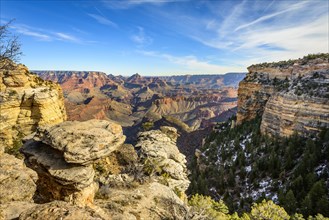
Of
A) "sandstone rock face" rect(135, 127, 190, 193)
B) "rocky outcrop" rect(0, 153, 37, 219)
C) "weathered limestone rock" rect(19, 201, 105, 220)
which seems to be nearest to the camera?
"weathered limestone rock" rect(19, 201, 105, 220)

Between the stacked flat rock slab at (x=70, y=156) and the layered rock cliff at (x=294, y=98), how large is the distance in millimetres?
51885

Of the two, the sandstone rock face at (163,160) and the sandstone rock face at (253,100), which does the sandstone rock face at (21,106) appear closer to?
the sandstone rock face at (163,160)

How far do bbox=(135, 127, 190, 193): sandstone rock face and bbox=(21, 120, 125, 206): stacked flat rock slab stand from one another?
9.56m

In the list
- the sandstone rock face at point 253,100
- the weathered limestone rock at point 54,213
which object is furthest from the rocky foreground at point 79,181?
the sandstone rock face at point 253,100

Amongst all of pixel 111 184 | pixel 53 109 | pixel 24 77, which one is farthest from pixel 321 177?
pixel 24 77

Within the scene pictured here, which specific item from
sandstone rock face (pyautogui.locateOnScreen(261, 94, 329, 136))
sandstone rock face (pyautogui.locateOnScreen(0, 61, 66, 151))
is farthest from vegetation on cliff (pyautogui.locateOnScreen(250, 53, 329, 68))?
sandstone rock face (pyautogui.locateOnScreen(0, 61, 66, 151))

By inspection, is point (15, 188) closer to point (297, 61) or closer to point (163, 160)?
point (163, 160)

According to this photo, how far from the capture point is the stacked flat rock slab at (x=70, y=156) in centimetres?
1703

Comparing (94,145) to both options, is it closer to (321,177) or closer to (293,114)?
(321,177)

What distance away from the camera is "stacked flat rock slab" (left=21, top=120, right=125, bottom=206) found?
17.0 metres

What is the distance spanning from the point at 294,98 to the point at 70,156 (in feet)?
195

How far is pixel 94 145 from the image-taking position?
17.5 metres

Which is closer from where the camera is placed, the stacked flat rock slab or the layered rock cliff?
the stacked flat rock slab

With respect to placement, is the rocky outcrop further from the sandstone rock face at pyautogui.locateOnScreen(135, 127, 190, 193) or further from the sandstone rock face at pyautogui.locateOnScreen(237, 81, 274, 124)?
the sandstone rock face at pyautogui.locateOnScreen(237, 81, 274, 124)
